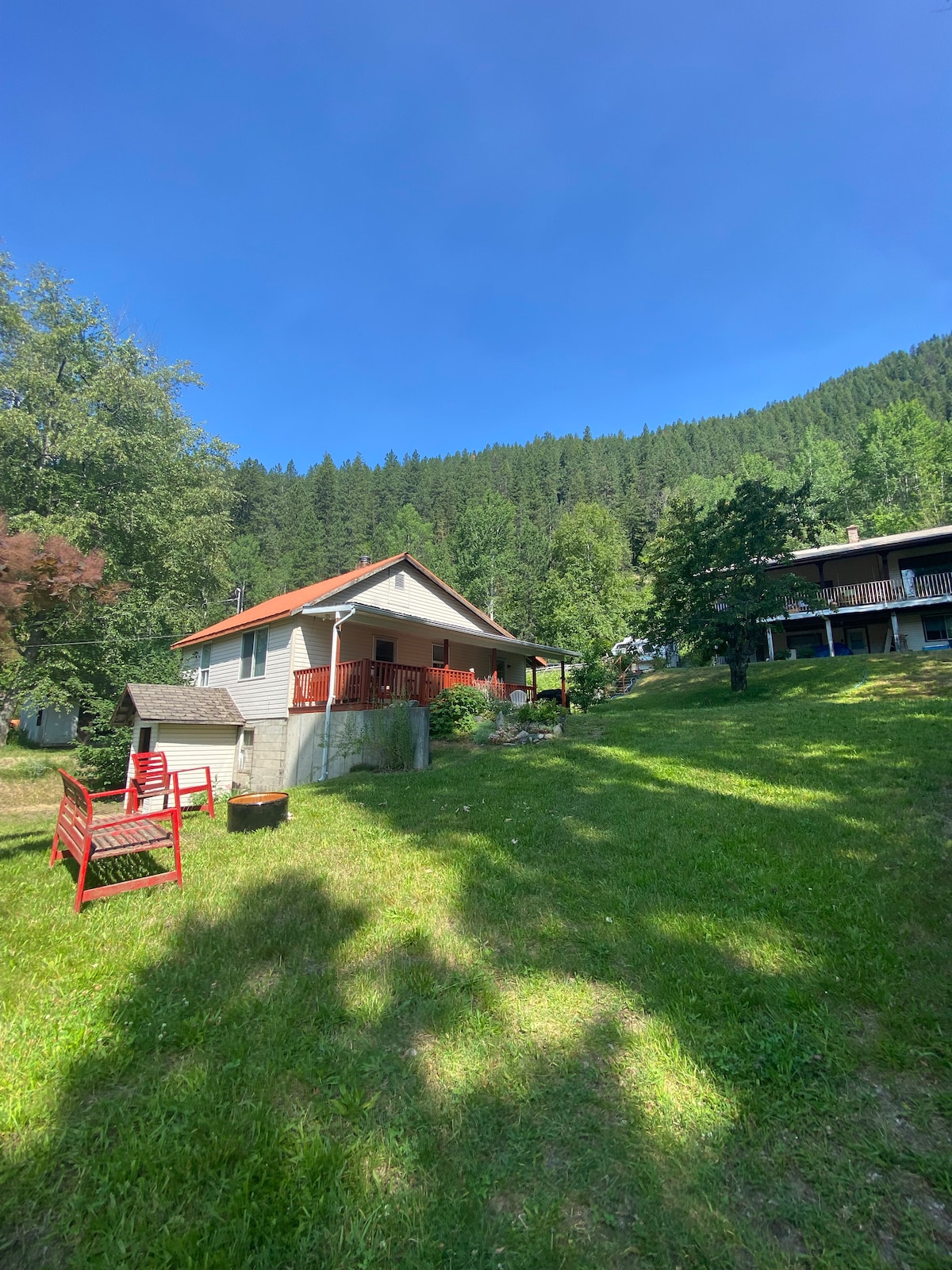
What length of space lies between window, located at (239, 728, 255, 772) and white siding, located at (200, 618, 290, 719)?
18.3 inches

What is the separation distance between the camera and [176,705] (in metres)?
15.9

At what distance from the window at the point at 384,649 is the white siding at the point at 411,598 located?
1.10m

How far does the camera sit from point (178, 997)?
3088mm

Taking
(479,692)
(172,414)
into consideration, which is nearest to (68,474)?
(172,414)

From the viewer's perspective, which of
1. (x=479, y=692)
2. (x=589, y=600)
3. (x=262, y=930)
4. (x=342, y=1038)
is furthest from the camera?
(x=589, y=600)

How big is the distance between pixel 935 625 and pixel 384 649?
75.5 ft

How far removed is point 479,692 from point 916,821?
9719 millimetres

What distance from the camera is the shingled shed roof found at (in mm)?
15336

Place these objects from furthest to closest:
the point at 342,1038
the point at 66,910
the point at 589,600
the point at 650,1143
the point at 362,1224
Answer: the point at 589,600 → the point at 66,910 → the point at 342,1038 → the point at 650,1143 → the point at 362,1224

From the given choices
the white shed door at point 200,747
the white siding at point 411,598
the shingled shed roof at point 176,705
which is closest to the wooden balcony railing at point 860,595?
the white siding at point 411,598

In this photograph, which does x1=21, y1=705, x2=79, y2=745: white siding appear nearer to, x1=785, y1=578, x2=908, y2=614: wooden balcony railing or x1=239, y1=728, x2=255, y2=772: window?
x1=239, y1=728, x2=255, y2=772: window

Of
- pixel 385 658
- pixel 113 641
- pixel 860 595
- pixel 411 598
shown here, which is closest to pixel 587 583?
pixel 860 595

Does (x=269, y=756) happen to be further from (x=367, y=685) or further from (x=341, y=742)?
(x=367, y=685)

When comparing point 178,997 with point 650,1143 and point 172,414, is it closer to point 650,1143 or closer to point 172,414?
point 650,1143
